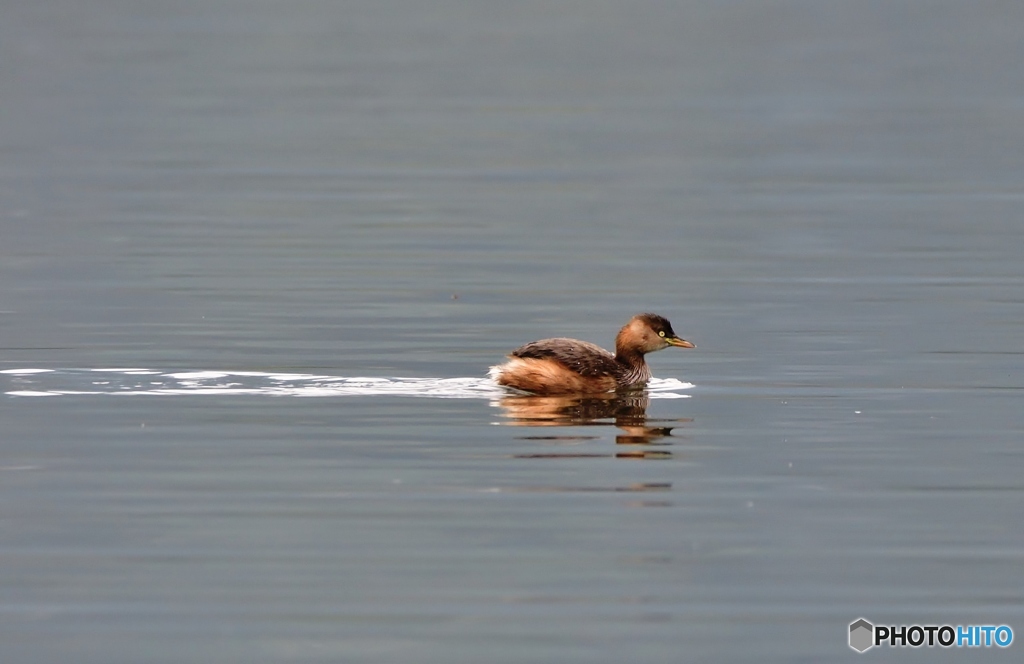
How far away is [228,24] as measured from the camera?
88.1m

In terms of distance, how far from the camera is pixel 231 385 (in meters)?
15.0

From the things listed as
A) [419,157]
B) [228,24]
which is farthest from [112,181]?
[228,24]

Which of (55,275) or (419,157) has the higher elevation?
(419,157)

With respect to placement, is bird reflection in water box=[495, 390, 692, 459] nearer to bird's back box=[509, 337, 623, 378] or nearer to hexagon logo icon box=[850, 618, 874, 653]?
bird's back box=[509, 337, 623, 378]

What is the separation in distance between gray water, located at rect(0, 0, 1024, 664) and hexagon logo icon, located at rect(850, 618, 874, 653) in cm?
8

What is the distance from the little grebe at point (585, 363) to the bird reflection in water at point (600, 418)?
93mm

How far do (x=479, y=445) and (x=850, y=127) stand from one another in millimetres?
31306

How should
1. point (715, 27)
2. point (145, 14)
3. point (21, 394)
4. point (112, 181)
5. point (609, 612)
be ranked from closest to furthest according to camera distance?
point (609, 612), point (21, 394), point (112, 181), point (715, 27), point (145, 14)

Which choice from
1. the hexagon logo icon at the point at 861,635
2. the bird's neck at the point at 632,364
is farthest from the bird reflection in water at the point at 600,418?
the hexagon logo icon at the point at 861,635

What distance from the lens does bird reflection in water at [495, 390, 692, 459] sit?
12930mm

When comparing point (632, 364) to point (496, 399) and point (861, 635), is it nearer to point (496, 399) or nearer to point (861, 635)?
point (496, 399)

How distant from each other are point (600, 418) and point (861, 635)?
5.25 m

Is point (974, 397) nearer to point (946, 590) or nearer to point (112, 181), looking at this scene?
point (946, 590)

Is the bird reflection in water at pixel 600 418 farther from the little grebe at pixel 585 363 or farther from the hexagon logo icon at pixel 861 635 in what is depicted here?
the hexagon logo icon at pixel 861 635
